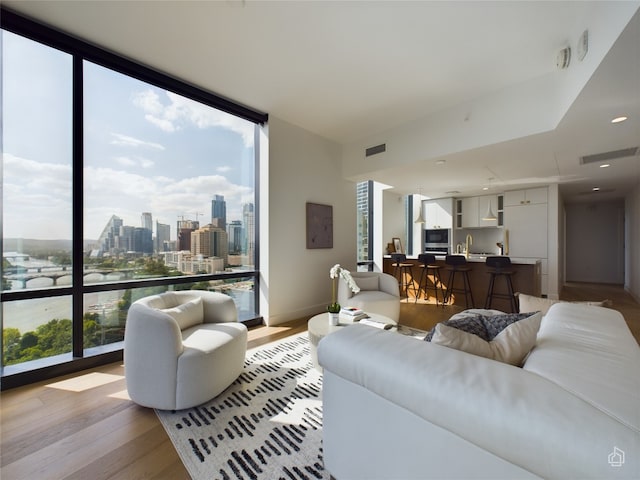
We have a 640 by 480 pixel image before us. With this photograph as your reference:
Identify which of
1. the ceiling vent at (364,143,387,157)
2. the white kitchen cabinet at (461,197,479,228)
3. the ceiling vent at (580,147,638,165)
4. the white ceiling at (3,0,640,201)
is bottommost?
the white kitchen cabinet at (461,197,479,228)

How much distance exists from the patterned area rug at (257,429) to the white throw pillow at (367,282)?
184 cm

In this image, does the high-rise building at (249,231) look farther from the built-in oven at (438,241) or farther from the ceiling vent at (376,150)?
the built-in oven at (438,241)

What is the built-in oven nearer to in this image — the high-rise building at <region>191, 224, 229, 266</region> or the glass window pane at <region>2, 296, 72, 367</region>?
the high-rise building at <region>191, 224, 229, 266</region>

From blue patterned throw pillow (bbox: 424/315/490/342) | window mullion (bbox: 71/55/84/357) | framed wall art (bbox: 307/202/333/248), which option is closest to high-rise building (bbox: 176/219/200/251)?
window mullion (bbox: 71/55/84/357)


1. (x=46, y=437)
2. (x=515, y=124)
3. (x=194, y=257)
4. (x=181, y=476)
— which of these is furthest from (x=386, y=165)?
(x=46, y=437)

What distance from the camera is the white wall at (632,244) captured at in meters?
5.45

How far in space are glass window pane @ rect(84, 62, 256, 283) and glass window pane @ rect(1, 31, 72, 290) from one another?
0.16 m

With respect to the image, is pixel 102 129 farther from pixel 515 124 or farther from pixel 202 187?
pixel 515 124

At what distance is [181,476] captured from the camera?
4.62 ft

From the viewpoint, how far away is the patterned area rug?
146 cm

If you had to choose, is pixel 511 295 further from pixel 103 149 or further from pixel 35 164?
pixel 35 164

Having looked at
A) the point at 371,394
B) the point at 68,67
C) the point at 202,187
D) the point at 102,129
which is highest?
the point at 68,67

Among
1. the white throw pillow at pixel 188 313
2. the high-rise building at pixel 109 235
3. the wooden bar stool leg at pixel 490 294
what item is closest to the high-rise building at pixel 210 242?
the high-rise building at pixel 109 235

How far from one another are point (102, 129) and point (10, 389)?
2.44 m
